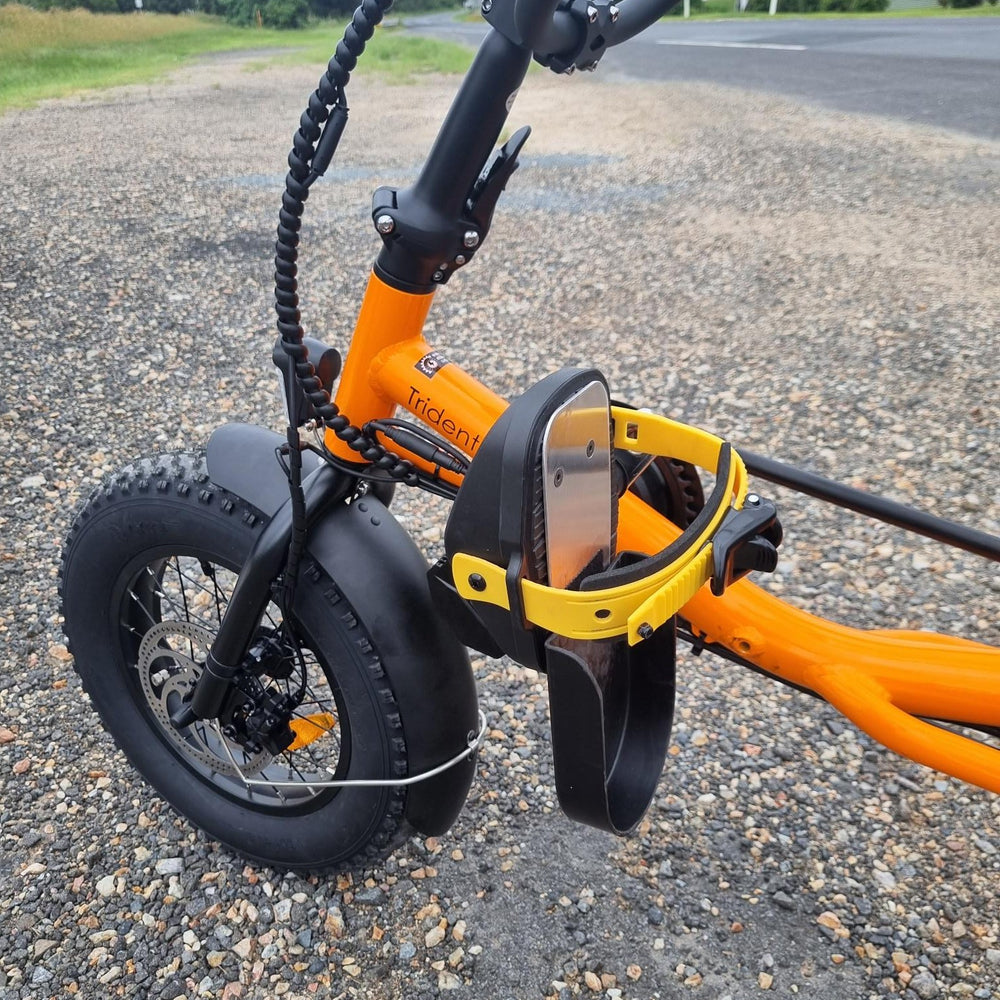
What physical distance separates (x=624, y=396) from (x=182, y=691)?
9.42 ft

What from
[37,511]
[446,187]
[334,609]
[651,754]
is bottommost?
[37,511]

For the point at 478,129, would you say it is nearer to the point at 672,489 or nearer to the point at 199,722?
the point at 672,489

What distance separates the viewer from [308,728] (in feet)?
6.47

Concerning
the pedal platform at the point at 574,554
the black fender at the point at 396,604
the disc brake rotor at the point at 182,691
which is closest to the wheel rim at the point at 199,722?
the disc brake rotor at the point at 182,691

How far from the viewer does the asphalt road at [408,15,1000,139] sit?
959 centimetres

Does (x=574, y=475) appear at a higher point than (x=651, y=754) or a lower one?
higher

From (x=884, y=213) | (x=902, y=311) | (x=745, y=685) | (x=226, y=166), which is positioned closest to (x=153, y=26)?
(x=226, y=166)

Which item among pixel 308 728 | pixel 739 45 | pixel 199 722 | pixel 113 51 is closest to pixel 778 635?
pixel 308 728

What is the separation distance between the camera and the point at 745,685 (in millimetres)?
2707

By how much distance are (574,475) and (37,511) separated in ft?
9.30

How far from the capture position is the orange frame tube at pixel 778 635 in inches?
59.7

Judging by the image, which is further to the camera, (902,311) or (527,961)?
(902,311)

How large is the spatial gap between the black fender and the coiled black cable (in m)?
0.16

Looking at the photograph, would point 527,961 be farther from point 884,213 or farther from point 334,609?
point 884,213
